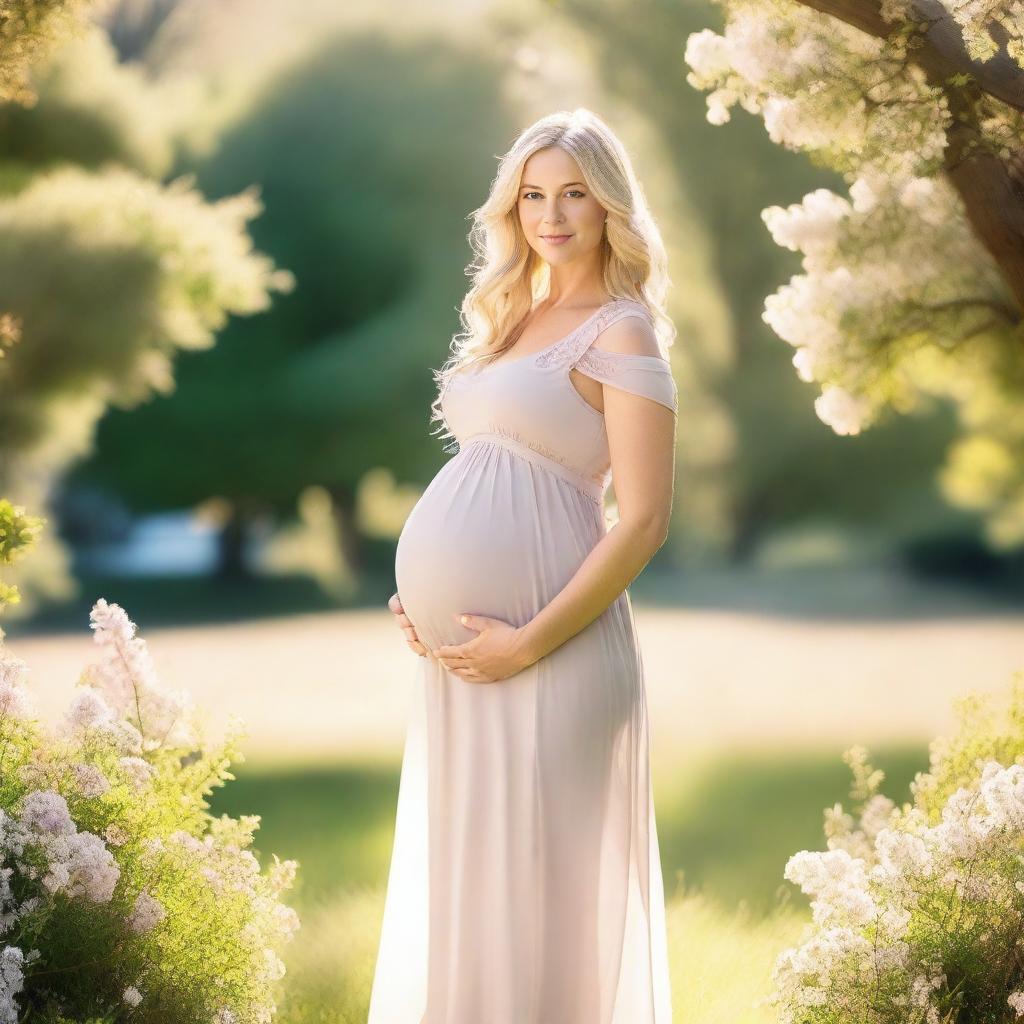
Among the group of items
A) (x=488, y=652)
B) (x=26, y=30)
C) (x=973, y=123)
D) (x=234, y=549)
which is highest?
(x=234, y=549)

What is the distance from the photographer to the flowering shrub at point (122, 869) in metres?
2.64

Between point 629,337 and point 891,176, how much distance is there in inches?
51.5

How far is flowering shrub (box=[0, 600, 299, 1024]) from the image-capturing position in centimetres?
264

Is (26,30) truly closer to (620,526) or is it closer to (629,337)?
(629,337)

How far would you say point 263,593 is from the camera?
564 inches

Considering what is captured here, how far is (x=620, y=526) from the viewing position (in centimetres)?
249

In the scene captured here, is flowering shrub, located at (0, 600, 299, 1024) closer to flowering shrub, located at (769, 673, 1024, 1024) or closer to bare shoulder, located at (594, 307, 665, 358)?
flowering shrub, located at (769, 673, 1024, 1024)

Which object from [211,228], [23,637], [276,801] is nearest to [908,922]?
[211,228]

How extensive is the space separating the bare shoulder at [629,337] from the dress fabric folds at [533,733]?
0.05 feet

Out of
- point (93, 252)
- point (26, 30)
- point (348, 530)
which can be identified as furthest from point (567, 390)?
point (348, 530)

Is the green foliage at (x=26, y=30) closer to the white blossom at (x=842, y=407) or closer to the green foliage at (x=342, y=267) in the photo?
the white blossom at (x=842, y=407)

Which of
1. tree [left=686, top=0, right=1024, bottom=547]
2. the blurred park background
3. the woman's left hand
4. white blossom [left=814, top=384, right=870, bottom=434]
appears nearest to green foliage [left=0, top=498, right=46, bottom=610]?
the woman's left hand

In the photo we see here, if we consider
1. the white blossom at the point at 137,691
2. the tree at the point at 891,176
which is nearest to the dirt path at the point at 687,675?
the tree at the point at 891,176

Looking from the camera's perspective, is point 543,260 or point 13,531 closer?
point 543,260
